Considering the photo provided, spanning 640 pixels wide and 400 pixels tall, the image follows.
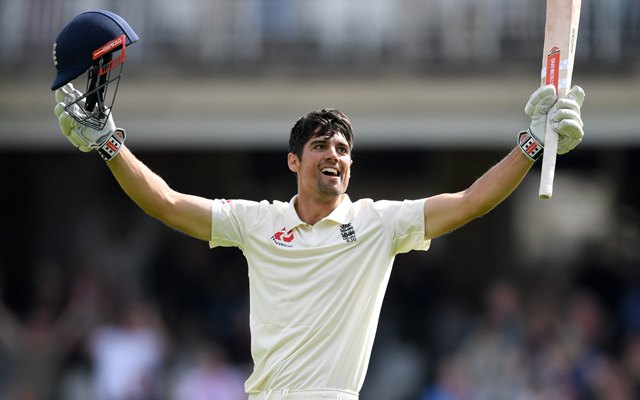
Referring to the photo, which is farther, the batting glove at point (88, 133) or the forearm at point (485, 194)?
the batting glove at point (88, 133)

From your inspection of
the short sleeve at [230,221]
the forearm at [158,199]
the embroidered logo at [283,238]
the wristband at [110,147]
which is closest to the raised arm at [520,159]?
the embroidered logo at [283,238]

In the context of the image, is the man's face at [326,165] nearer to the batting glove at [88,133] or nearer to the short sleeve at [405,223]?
the short sleeve at [405,223]

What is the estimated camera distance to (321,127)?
200 inches

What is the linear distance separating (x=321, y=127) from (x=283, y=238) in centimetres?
48

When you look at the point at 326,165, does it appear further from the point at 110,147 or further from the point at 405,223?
the point at 110,147

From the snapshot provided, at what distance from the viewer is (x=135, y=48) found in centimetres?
1208

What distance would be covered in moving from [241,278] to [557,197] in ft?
12.5

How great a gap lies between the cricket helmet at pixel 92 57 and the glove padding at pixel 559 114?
1651mm

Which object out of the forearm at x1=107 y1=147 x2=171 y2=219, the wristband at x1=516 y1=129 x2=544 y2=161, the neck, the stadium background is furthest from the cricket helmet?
the stadium background

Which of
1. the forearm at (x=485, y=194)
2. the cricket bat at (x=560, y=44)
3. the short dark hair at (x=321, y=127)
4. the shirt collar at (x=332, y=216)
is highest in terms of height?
the cricket bat at (x=560, y=44)

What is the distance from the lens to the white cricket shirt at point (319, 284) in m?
4.85

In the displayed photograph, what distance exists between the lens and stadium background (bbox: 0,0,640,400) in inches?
450

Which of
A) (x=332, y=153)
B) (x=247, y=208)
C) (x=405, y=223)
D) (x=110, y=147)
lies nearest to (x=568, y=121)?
(x=405, y=223)

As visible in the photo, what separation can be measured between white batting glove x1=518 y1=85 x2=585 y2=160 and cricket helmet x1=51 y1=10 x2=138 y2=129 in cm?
164
